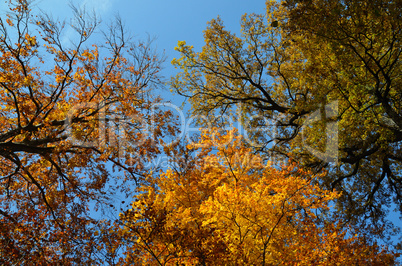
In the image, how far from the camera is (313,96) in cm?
1037

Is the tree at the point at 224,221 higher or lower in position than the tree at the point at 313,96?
lower

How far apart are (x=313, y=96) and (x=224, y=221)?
7234 millimetres

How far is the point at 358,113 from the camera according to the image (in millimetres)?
7277

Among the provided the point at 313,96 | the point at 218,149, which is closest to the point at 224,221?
the point at 218,149

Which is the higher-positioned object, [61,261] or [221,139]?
[221,139]

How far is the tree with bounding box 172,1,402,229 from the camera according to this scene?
705 centimetres

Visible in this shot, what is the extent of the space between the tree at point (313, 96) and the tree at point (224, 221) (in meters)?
3.18

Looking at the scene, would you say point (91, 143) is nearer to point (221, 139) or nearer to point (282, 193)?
point (221, 139)

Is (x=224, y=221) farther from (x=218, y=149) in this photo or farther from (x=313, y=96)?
(x=313, y=96)

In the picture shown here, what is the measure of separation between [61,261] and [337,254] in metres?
8.15

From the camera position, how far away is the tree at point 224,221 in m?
5.34

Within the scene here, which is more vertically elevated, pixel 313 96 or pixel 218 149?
pixel 313 96

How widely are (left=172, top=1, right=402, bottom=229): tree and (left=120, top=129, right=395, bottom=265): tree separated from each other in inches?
125

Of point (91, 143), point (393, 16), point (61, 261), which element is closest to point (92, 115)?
point (91, 143)
